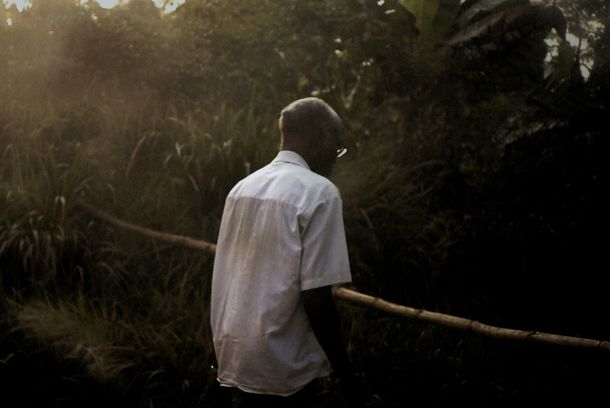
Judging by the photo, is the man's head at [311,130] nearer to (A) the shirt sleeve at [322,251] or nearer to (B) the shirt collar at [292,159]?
(B) the shirt collar at [292,159]

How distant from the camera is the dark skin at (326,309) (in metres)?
2.80

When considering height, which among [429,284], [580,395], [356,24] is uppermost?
[356,24]

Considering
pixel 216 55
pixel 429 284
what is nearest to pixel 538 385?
pixel 429 284

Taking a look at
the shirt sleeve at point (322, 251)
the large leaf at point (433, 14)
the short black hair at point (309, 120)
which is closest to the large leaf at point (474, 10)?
the large leaf at point (433, 14)

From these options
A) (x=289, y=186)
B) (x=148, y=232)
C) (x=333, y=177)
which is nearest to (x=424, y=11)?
(x=333, y=177)

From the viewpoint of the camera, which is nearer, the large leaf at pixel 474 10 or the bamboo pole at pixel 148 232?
the bamboo pole at pixel 148 232

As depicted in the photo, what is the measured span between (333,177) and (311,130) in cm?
479

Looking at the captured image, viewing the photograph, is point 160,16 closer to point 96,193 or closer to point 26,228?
point 96,193

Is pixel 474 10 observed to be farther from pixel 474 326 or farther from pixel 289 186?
pixel 289 186

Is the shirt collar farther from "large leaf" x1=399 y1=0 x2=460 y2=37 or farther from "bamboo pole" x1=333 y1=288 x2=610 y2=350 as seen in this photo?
"large leaf" x1=399 y1=0 x2=460 y2=37

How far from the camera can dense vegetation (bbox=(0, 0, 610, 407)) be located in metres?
5.92

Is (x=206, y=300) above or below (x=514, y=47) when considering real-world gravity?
below

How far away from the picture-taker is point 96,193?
7500mm

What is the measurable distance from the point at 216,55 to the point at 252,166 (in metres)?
3.23
